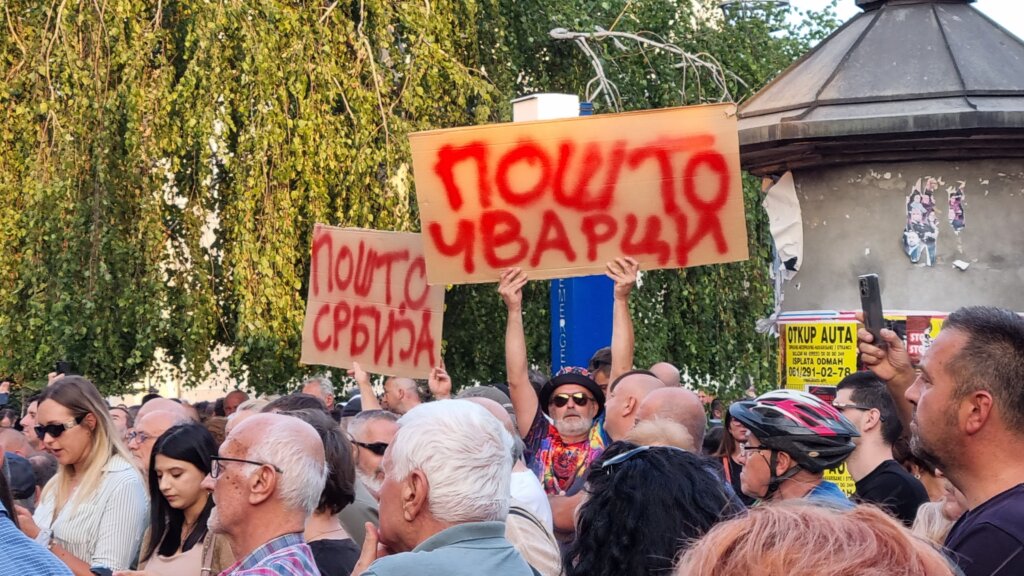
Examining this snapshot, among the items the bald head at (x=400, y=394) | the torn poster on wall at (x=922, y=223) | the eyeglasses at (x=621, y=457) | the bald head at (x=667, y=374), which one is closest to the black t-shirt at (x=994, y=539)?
the eyeglasses at (x=621, y=457)

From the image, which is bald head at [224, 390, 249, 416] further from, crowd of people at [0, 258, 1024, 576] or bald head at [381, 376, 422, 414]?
crowd of people at [0, 258, 1024, 576]

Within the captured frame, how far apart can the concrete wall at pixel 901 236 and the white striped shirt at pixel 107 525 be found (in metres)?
2.98

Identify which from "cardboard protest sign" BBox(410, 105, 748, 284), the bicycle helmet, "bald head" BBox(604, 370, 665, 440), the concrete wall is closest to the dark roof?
the concrete wall

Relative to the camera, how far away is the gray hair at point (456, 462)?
10.2ft

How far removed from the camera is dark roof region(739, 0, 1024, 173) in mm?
5531

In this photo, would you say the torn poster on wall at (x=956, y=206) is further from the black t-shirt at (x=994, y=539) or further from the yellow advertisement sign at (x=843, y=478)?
the black t-shirt at (x=994, y=539)

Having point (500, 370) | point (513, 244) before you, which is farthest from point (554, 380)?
point (500, 370)

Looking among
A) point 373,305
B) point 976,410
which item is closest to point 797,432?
point 976,410

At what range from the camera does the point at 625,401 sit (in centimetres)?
543

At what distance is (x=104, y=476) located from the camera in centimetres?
517

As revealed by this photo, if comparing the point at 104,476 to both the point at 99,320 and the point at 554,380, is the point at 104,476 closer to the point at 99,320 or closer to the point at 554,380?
the point at 554,380

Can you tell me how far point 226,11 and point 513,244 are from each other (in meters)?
4.95

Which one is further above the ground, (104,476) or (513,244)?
(513,244)

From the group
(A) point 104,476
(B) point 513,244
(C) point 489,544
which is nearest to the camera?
(C) point 489,544
